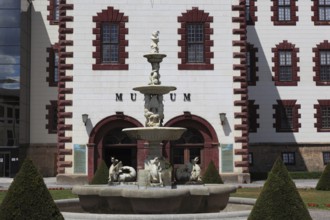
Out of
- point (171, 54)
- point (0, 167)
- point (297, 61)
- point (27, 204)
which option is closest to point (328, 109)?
point (297, 61)

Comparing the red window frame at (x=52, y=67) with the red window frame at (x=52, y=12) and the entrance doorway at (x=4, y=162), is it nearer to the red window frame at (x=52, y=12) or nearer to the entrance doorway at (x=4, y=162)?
the red window frame at (x=52, y=12)

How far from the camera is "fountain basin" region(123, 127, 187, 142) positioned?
21188 mm

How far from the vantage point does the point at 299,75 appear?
151 ft

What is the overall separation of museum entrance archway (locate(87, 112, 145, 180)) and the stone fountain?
46.5 ft

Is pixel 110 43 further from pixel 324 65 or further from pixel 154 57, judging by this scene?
pixel 324 65

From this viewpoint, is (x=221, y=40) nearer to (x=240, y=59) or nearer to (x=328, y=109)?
(x=240, y=59)

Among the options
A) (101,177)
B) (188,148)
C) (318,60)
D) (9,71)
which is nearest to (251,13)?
(318,60)

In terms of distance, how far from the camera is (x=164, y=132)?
69.9ft

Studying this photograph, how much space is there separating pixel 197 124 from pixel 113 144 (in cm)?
548

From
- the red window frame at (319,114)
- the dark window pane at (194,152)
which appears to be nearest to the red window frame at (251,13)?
the red window frame at (319,114)

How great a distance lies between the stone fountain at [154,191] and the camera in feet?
59.3

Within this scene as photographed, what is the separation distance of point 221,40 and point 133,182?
17.7m

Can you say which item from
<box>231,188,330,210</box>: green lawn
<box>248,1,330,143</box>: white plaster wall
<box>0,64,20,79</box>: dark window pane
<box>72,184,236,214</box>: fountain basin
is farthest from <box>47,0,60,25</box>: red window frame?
<box>72,184,236,214</box>: fountain basin

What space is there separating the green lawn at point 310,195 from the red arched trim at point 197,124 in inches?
234
